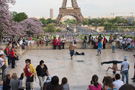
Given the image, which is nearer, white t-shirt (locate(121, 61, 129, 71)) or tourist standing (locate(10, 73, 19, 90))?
tourist standing (locate(10, 73, 19, 90))

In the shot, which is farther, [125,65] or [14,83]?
[125,65]

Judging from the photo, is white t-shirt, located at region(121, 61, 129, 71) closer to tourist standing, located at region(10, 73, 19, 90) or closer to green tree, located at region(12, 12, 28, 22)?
tourist standing, located at region(10, 73, 19, 90)

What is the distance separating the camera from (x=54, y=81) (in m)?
5.66

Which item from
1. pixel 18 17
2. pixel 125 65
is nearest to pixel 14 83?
pixel 125 65

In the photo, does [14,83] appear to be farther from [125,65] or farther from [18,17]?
[18,17]

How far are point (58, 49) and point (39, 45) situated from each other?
2006 millimetres

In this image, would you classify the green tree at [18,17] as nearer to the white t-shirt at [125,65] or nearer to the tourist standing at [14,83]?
the white t-shirt at [125,65]

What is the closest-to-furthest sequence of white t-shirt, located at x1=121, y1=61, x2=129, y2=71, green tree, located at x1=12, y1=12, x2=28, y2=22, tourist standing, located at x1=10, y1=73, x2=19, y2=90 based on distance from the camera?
1. tourist standing, located at x1=10, y1=73, x2=19, y2=90
2. white t-shirt, located at x1=121, y1=61, x2=129, y2=71
3. green tree, located at x1=12, y1=12, x2=28, y2=22

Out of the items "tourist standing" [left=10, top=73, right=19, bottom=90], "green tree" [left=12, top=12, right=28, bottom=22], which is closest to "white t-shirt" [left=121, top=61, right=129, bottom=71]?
"tourist standing" [left=10, top=73, right=19, bottom=90]

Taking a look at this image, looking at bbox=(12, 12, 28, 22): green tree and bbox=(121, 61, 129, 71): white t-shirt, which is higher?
bbox=(12, 12, 28, 22): green tree

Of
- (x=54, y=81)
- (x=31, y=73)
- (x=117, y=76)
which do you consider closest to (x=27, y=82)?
(x=31, y=73)

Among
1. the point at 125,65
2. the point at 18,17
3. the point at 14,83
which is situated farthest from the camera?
the point at 18,17

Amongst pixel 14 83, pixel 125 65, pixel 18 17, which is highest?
pixel 18 17

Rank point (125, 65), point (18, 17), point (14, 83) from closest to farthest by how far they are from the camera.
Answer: point (14, 83) < point (125, 65) < point (18, 17)
